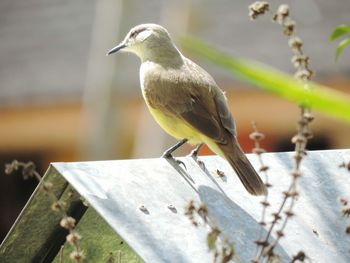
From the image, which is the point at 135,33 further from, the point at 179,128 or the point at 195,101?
the point at 195,101

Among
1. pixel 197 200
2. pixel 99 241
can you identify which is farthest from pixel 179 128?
pixel 197 200

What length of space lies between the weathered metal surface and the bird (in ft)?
2.03

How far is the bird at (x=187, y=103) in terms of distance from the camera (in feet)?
19.2

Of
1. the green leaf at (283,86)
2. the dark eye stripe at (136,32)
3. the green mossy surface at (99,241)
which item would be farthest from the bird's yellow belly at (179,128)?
the green leaf at (283,86)

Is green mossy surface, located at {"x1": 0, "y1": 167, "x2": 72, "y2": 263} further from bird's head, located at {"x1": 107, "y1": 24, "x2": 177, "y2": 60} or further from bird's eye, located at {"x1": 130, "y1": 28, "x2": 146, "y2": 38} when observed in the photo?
bird's eye, located at {"x1": 130, "y1": 28, "x2": 146, "y2": 38}

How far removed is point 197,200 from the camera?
4211 mm

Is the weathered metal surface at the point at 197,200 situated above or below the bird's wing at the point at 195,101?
above

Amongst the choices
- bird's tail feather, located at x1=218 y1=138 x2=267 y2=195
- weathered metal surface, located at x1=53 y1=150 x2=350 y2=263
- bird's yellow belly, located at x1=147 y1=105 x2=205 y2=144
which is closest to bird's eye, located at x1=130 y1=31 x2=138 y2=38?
bird's yellow belly, located at x1=147 y1=105 x2=205 y2=144

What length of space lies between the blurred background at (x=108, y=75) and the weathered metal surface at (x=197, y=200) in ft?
25.0

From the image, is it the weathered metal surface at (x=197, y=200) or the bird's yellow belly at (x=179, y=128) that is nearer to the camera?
the weathered metal surface at (x=197, y=200)

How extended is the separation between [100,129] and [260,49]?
3220mm

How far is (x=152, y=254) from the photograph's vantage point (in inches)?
146

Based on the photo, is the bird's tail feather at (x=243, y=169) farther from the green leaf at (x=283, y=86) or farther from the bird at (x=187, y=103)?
the green leaf at (x=283, y=86)

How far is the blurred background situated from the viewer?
494 inches
